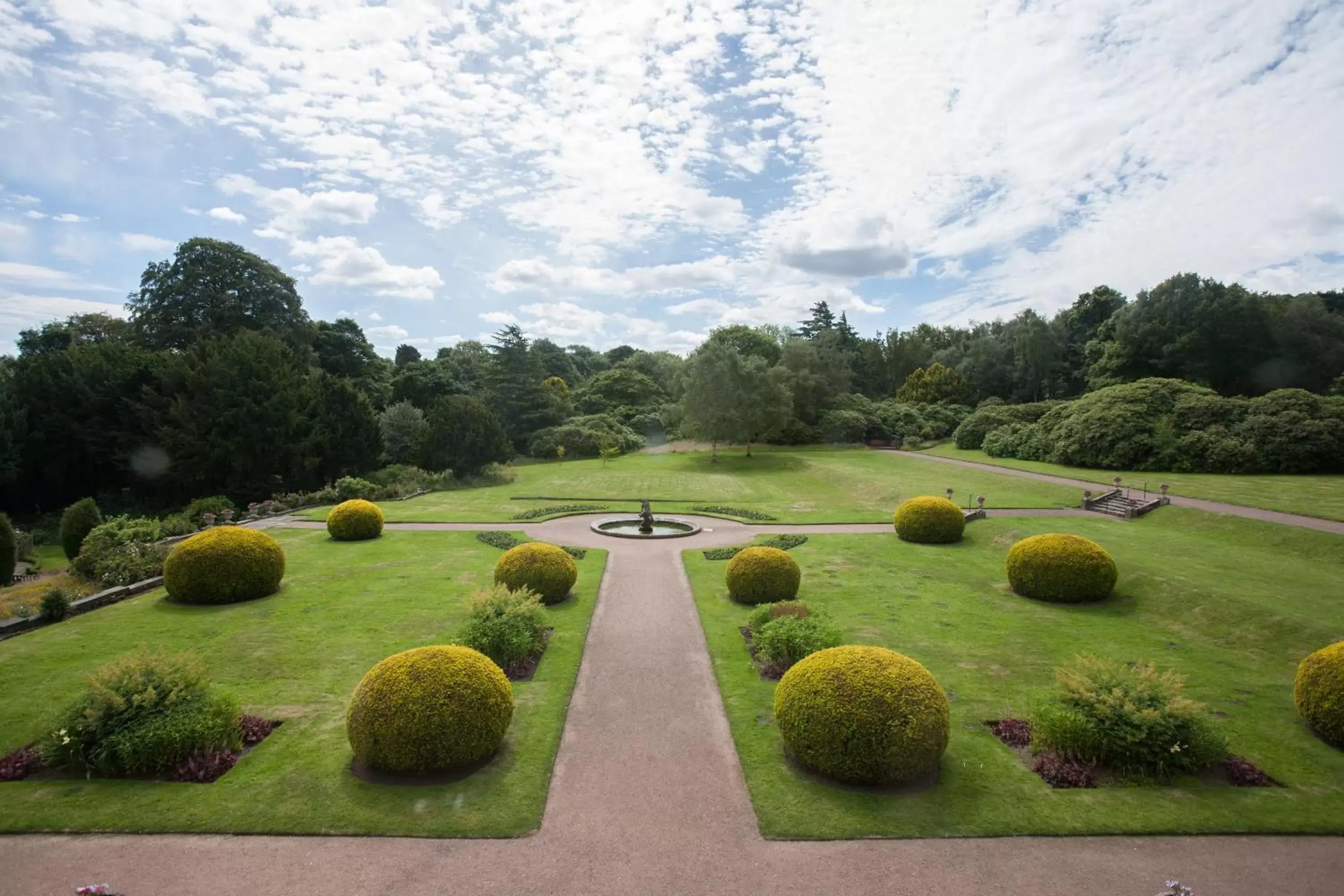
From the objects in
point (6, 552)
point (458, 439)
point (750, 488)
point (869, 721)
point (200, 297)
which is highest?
point (200, 297)

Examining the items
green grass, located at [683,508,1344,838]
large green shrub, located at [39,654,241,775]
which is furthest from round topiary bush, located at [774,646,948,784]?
large green shrub, located at [39,654,241,775]

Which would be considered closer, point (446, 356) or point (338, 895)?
point (338, 895)

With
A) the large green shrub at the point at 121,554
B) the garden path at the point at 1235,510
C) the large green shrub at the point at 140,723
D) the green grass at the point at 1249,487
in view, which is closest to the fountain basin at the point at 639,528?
the garden path at the point at 1235,510

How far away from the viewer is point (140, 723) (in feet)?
26.8

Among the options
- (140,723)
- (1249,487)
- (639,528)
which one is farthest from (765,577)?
(1249,487)

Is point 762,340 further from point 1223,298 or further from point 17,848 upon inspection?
point 17,848

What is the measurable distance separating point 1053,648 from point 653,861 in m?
9.81

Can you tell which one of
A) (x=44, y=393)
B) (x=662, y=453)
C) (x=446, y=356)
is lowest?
(x=662, y=453)

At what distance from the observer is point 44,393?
34500 mm

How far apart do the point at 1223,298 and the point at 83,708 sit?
2653 inches

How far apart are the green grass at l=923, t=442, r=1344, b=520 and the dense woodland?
1.59 meters

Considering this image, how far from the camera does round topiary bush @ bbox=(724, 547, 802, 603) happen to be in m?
15.3

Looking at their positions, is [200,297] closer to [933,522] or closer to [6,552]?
[6,552]

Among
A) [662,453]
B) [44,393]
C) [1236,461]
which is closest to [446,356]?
[662,453]
